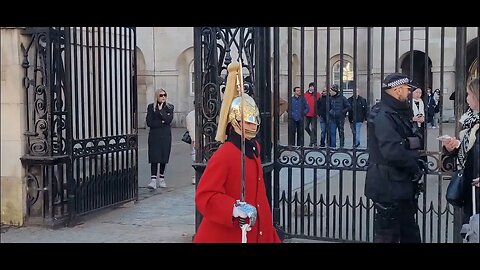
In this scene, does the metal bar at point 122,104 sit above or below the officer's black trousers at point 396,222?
above

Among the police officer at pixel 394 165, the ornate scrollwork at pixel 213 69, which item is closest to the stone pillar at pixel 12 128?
the ornate scrollwork at pixel 213 69

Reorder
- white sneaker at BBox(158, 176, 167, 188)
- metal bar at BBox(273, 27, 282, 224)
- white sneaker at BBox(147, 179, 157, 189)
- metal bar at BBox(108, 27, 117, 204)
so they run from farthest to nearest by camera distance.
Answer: white sneaker at BBox(158, 176, 167, 188)
white sneaker at BBox(147, 179, 157, 189)
metal bar at BBox(108, 27, 117, 204)
metal bar at BBox(273, 27, 282, 224)

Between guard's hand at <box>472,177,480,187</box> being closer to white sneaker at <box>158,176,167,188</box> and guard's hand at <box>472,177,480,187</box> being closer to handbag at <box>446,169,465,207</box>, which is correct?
handbag at <box>446,169,465,207</box>

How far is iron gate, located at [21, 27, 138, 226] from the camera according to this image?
768 cm

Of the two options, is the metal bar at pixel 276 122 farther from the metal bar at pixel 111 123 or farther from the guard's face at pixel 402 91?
the metal bar at pixel 111 123

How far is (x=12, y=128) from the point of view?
305 inches

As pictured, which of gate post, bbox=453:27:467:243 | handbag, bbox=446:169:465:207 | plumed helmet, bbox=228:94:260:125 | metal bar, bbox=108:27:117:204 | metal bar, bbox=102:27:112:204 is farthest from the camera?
metal bar, bbox=108:27:117:204

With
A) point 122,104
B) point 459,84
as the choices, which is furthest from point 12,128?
point 459,84

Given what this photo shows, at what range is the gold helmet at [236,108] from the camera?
4.37 m

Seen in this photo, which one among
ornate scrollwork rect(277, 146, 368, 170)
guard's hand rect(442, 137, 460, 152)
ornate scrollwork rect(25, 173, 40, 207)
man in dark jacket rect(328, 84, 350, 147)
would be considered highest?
man in dark jacket rect(328, 84, 350, 147)

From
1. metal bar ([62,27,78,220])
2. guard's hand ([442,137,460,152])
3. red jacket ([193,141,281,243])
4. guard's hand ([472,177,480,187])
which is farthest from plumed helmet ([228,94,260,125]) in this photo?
metal bar ([62,27,78,220])

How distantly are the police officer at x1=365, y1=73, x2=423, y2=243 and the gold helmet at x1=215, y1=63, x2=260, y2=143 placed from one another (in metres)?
1.29

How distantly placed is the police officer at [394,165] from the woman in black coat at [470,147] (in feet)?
1.21
